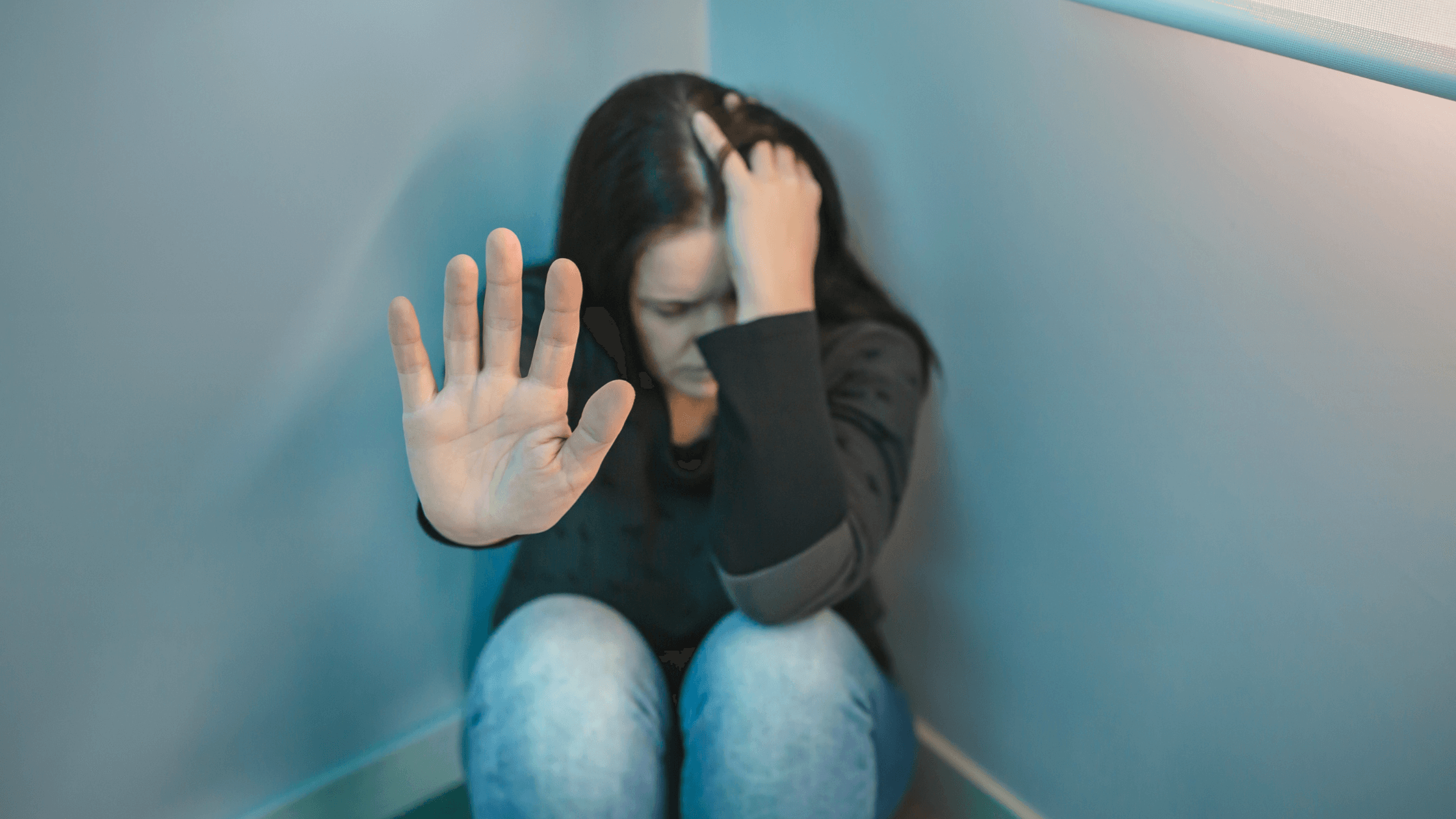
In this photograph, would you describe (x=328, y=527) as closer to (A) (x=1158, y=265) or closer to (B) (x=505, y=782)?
(B) (x=505, y=782)

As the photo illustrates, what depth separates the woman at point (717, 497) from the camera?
62 cm

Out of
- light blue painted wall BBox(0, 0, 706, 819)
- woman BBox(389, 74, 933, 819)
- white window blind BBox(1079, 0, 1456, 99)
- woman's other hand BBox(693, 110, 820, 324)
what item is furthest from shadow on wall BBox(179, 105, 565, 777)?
white window blind BBox(1079, 0, 1456, 99)

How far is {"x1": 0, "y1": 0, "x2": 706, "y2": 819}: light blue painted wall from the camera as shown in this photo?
1.91ft

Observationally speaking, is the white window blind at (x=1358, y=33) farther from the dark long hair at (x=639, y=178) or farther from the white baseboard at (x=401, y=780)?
the white baseboard at (x=401, y=780)

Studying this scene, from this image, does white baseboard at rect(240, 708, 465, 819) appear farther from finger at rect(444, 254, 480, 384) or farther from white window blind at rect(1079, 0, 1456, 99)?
white window blind at rect(1079, 0, 1456, 99)

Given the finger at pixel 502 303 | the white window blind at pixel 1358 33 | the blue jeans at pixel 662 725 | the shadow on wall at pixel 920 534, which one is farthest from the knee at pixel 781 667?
the white window blind at pixel 1358 33

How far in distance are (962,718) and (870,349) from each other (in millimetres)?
458

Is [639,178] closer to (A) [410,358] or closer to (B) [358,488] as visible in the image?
(A) [410,358]

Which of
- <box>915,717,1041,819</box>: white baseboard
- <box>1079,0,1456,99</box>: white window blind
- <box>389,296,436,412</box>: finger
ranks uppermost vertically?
<box>1079,0,1456,99</box>: white window blind

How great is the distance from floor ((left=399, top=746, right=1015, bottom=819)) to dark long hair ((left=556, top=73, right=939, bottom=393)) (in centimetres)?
54

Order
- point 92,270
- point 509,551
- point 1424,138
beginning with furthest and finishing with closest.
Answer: point 509,551 → point 92,270 → point 1424,138

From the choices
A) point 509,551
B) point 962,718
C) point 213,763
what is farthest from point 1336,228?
point 213,763

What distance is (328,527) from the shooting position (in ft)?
2.49

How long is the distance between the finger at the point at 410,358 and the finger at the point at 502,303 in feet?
0.12
